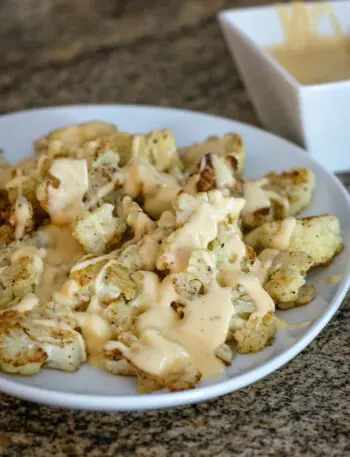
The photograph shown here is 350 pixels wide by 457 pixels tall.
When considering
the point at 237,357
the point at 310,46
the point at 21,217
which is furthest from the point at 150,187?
the point at 310,46

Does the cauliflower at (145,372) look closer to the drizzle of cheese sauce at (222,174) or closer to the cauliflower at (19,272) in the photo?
the cauliflower at (19,272)

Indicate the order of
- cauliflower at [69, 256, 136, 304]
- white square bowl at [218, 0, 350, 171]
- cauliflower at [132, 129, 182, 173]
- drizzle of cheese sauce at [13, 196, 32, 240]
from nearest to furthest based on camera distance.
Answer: cauliflower at [69, 256, 136, 304]
drizzle of cheese sauce at [13, 196, 32, 240]
cauliflower at [132, 129, 182, 173]
white square bowl at [218, 0, 350, 171]

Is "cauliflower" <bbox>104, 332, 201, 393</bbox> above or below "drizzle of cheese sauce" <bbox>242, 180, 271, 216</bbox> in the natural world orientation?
below

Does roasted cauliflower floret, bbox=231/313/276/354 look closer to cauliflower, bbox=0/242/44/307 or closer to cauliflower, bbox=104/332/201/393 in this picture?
cauliflower, bbox=104/332/201/393

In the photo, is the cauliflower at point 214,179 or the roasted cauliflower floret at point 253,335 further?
the cauliflower at point 214,179

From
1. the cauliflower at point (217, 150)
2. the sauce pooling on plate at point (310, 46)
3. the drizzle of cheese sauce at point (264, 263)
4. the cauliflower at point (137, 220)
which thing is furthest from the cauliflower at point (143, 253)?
the sauce pooling on plate at point (310, 46)

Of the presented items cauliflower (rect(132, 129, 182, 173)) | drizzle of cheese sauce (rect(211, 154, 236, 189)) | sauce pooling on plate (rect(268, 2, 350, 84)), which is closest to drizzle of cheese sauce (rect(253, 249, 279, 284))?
drizzle of cheese sauce (rect(211, 154, 236, 189))

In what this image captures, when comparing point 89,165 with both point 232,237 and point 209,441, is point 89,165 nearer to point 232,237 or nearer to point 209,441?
point 232,237
